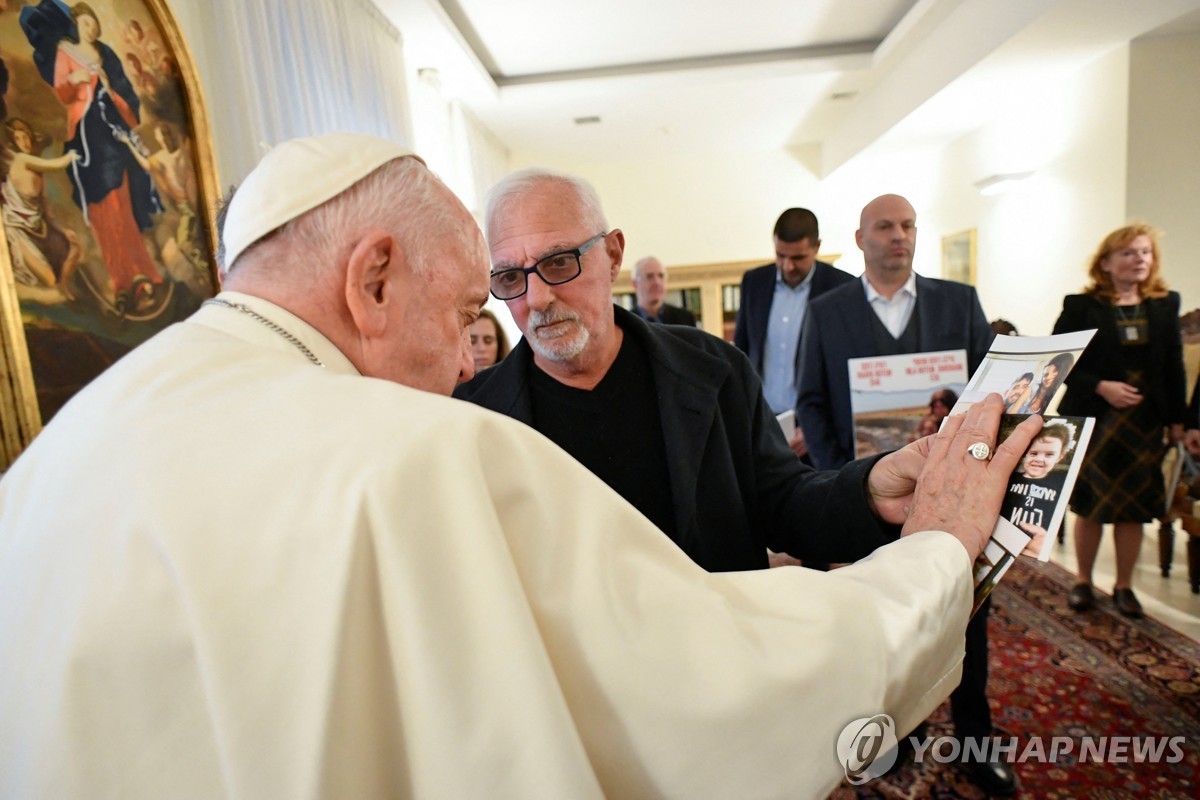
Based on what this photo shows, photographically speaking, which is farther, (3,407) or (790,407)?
(790,407)

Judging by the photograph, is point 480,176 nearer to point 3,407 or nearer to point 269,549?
point 3,407

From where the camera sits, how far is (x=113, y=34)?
215 centimetres

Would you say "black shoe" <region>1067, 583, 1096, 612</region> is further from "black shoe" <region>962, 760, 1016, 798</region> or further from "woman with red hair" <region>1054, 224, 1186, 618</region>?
"black shoe" <region>962, 760, 1016, 798</region>

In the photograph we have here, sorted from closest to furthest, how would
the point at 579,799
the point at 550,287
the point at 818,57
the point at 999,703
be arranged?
the point at 579,799
the point at 550,287
the point at 999,703
the point at 818,57

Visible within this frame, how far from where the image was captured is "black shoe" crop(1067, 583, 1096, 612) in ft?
11.2

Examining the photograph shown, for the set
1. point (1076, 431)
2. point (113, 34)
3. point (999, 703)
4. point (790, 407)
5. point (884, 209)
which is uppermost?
point (113, 34)

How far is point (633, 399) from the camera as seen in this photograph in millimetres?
1585

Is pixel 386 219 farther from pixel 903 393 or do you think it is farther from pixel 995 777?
pixel 995 777

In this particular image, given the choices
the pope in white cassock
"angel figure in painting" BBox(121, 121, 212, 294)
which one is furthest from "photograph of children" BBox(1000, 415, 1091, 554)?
"angel figure in painting" BBox(121, 121, 212, 294)

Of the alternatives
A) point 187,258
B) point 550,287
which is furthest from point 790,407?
point 187,258

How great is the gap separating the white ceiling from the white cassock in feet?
15.3

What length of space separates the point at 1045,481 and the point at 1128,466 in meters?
3.15

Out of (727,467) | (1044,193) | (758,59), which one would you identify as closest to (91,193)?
(727,467)

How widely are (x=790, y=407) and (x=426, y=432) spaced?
10.7 ft
